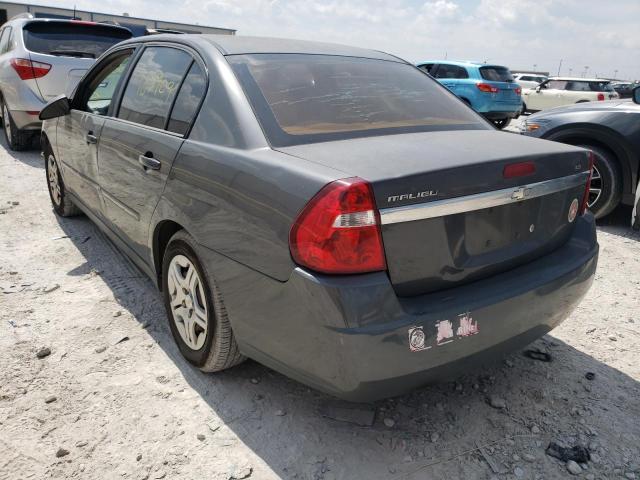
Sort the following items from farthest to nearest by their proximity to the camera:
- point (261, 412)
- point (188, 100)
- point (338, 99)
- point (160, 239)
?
point (160, 239), point (188, 100), point (338, 99), point (261, 412)

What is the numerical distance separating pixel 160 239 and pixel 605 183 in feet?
14.5

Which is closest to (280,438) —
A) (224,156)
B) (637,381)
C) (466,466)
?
(466,466)

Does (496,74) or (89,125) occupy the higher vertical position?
(496,74)

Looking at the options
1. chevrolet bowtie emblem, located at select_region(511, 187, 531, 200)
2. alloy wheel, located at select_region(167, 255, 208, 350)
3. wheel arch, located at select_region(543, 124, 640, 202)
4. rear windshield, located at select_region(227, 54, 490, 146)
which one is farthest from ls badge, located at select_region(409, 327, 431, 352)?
wheel arch, located at select_region(543, 124, 640, 202)

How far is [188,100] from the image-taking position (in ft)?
8.73

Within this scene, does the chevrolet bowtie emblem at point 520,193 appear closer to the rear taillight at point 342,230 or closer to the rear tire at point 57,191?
the rear taillight at point 342,230

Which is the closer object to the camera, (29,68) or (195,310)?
(195,310)

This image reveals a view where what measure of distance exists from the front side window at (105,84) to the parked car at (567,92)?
57.0 feet

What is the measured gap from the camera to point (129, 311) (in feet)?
10.9

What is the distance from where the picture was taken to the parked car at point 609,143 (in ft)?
16.8

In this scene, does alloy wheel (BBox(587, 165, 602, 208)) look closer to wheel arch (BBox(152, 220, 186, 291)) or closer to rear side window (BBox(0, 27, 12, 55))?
wheel arch (BBox(152, 220, 186, 291))

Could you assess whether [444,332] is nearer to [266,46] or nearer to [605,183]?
[266,46]

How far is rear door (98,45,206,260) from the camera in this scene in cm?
268

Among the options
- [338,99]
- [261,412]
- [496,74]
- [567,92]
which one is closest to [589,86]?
[567,92]
